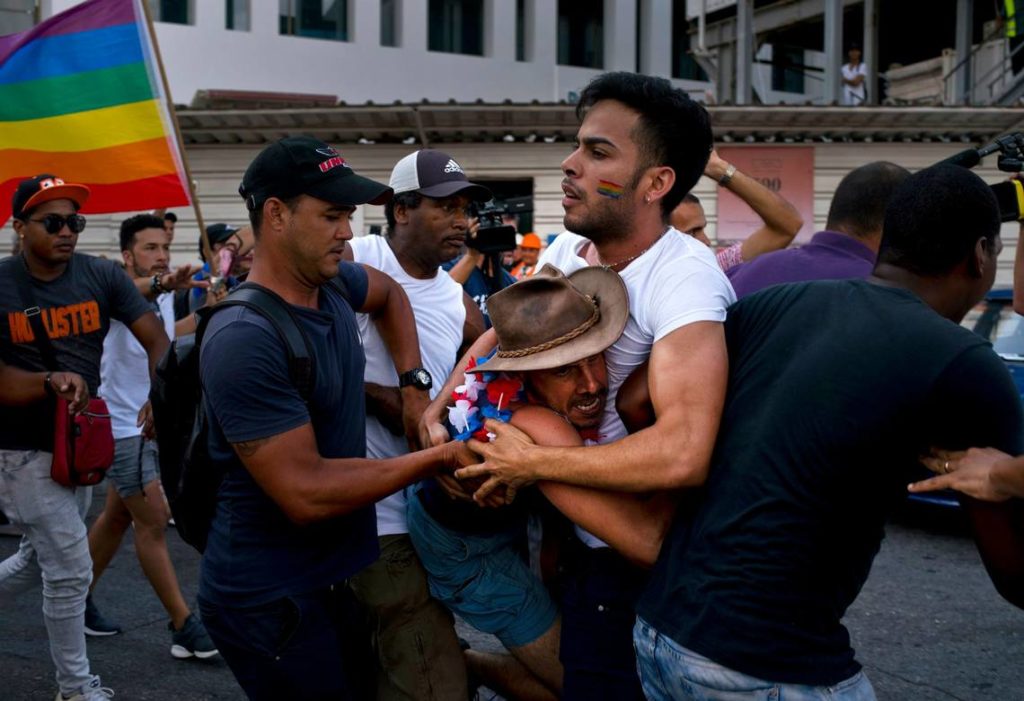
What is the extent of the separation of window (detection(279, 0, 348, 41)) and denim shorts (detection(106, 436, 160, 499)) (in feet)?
81.6

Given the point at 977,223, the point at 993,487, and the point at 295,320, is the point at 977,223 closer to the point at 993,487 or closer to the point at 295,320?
the point at 993,487

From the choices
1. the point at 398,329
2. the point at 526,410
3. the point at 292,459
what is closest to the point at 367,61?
the point at 398,329

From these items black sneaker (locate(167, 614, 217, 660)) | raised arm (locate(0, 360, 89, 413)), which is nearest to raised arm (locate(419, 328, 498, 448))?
raised arm (locate(0, 360, 89, 413))

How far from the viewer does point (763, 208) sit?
520 centimetres

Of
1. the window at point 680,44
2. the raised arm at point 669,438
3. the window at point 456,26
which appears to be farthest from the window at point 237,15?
the raised arm at point 669,438

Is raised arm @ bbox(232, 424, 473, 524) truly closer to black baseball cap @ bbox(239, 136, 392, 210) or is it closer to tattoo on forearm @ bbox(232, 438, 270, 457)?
tattoo on forearm @ bbox(232, 438, 270, 457)

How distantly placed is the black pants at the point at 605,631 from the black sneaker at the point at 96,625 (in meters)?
3.77

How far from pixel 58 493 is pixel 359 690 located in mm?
2017

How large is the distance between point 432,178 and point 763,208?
170 cm

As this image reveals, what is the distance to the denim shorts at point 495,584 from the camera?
325cm

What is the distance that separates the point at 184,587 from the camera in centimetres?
679

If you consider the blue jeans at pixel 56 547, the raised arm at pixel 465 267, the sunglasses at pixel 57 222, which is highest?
the sunglasses at pixel 57 222

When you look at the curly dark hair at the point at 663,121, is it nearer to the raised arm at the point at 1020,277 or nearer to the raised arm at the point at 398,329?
the raised arm at the point at 398,329

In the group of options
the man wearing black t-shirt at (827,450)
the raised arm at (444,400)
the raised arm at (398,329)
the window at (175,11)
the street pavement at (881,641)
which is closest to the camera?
the man wearing black t-shirt at (827,450)
